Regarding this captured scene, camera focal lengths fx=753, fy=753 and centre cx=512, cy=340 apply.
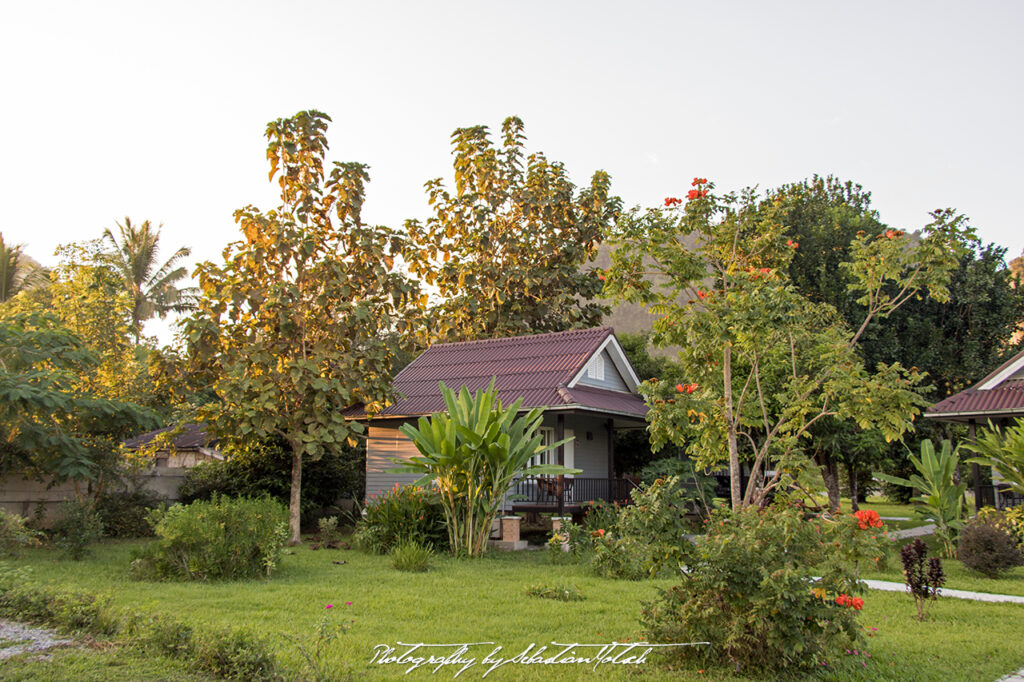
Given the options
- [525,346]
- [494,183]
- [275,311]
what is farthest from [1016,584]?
[494,183]

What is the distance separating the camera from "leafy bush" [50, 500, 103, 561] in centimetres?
1266

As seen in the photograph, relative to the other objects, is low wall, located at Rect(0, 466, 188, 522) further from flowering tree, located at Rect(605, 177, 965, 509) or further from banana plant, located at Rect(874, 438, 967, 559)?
banana plant, located at Rect(874, 438, 967, 559)

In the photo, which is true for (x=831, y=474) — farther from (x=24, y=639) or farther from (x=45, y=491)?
(x=24, y=639)

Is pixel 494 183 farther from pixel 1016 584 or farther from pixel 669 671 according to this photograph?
pixel 669 671

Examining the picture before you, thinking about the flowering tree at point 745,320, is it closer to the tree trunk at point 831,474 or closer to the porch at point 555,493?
the porch at point 555,493

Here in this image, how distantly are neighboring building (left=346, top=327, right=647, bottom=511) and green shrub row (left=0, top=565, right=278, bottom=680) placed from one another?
Answer: 11.1 m

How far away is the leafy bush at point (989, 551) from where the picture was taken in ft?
40.4

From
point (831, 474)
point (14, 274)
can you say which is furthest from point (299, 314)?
point (14, 274)

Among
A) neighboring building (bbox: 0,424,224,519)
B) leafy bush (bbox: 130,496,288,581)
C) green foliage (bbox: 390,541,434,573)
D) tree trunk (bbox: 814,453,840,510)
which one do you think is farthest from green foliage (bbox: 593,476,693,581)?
tree trunk (bbox: 814,453,840,510)

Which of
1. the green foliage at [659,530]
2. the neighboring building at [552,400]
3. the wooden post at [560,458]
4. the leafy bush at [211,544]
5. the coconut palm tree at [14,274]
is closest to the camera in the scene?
the green foliage at [659,530]

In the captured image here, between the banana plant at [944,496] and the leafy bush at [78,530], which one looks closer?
the leafy bush at [78,530]

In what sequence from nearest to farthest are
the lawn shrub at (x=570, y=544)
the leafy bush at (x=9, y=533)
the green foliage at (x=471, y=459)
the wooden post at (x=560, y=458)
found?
the leafy bush at (x=9, y=533)
the green foliage at (x=471, y=459)
the lawn shrub at (x=570, y=544)
the wooden post at (x=560, y=458)

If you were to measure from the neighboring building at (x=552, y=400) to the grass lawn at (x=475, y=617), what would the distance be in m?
5.81

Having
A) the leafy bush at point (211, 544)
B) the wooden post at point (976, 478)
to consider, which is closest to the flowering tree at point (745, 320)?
the leafy bush at point (211, 544)
